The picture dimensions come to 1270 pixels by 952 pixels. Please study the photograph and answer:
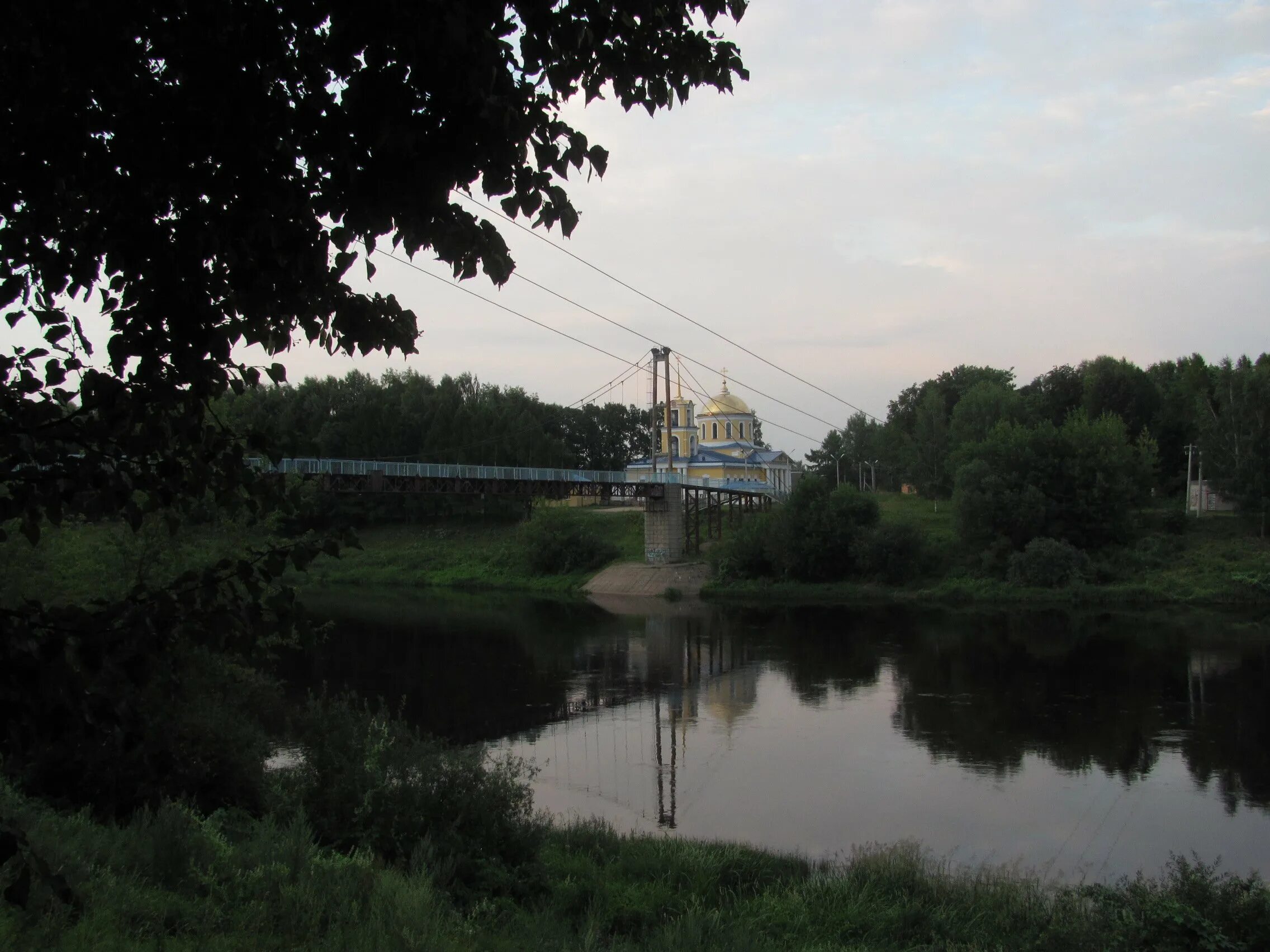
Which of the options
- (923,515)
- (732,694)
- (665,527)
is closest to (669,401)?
(665,527)

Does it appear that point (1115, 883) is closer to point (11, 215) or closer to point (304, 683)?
point (11, 215)

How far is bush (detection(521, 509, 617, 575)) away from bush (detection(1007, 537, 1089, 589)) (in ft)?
71.9

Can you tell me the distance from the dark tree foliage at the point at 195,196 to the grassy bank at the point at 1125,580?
41284mm

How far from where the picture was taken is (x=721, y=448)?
8069cm

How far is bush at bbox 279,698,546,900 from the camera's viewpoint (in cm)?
969

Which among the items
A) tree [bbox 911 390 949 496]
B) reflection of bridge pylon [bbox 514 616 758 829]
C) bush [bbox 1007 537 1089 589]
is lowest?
reflection of bridge pylon [bbox 514 616 758 829]

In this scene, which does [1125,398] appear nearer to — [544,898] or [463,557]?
[463,557]

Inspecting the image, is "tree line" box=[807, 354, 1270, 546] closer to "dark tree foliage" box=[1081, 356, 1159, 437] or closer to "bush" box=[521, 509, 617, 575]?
"dark tree foliage" box=[1081, 356, 1159, 437]

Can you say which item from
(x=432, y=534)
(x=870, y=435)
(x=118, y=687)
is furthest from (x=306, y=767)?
(x=870, y=435)

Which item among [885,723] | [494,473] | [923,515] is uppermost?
[494,473]

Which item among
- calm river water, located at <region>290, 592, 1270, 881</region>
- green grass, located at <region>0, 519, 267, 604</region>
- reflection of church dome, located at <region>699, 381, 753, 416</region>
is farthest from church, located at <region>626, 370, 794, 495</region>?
green grass, located at <region>0, 519, 267, 604</region>

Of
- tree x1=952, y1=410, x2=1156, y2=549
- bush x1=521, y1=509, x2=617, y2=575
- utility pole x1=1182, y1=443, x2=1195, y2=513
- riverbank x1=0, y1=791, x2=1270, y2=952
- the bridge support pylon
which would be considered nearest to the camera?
riverbank x1=0, y1=791, x2=1270, y2=952

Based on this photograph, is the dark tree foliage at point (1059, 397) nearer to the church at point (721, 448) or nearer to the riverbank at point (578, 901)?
the church at point (721, 448)

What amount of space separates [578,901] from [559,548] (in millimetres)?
46471
